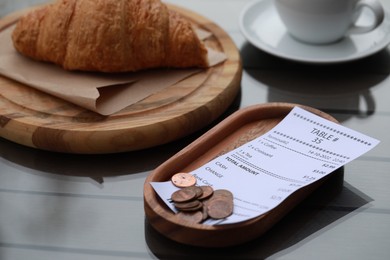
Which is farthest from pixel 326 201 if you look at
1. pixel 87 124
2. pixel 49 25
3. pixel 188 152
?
pixel 49 25

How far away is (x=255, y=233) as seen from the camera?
0.69 m

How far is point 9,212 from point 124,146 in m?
0.16

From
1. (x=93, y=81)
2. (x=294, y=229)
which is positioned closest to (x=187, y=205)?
(x=294, y=229)

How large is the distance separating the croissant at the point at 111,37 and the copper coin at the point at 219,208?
324 millimetres

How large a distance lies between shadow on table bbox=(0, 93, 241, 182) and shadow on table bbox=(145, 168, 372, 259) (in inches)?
4.5

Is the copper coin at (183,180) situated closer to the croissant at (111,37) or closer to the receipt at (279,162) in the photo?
the receipt at (279,162)

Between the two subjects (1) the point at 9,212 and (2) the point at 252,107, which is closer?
(1) the point at 9,212

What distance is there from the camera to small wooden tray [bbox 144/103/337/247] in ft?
2.20

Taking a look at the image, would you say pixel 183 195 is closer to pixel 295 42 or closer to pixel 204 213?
pixel 204 213

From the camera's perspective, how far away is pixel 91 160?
0.84 meters

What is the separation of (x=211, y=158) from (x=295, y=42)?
36cm

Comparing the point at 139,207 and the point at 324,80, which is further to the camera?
the point at 324,80

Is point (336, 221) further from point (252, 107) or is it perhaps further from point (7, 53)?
point (7, 53)

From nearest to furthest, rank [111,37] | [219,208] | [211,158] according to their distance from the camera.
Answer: [219,208]
[211,158]
[111,37]
